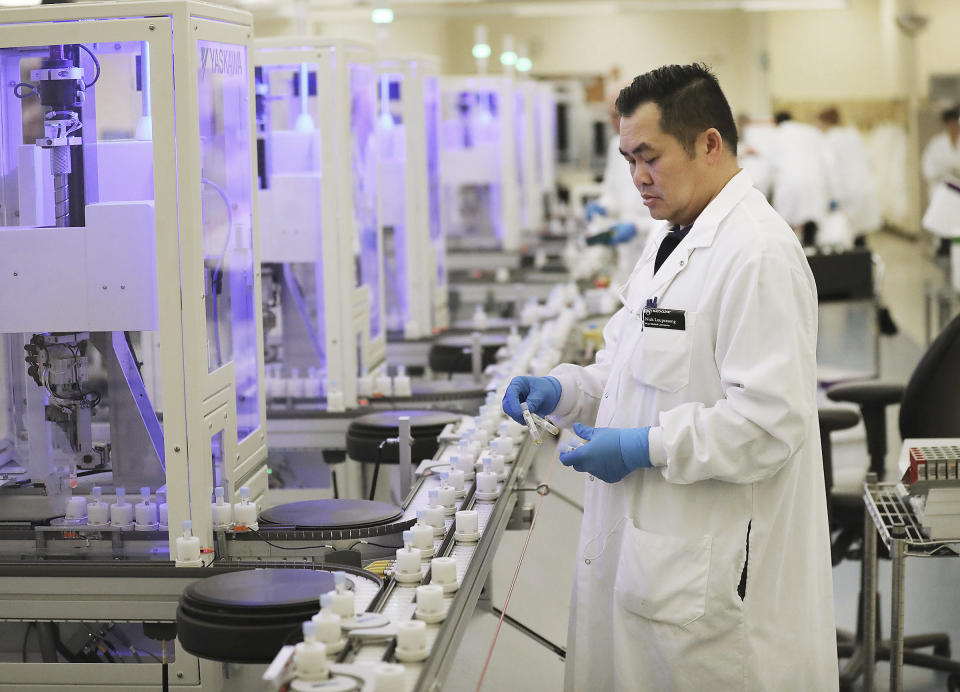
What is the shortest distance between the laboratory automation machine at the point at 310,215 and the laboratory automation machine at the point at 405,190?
1.10 meters

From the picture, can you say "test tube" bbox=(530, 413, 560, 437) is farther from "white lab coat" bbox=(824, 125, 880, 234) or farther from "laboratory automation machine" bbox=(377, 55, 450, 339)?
"white lab coat" bbox=(824, 125, 880, 234)

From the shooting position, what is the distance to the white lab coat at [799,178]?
10.7 m

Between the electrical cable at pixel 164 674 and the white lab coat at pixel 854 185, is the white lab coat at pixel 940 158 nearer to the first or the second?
the white lab coat at pixel 854 185

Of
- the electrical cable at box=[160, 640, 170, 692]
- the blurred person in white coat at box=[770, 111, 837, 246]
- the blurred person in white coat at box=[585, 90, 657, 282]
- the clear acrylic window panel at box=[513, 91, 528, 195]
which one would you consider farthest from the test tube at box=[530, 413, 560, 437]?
the blurred person in white coat at box=[770, 111, 837, 246]

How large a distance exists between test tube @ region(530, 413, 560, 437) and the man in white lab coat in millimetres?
11000

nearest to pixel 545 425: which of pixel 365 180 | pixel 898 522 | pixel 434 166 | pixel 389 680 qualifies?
pixel 389 680

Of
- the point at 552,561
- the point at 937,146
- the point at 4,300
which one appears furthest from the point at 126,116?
the point at 937,146

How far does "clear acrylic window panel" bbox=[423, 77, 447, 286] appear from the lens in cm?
537

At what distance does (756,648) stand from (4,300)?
1.58 metres

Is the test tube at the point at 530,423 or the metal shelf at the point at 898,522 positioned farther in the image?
the metal shelf at the point at 898,522

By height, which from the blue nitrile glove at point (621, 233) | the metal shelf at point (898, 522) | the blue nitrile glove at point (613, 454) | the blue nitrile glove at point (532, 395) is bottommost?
the metal shelf at point (898, 522)

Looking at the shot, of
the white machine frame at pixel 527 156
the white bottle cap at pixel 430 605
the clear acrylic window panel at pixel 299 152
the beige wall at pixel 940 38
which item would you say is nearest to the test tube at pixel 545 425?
the white bottle cap at pixel 430 605

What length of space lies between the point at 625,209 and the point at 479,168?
140cm

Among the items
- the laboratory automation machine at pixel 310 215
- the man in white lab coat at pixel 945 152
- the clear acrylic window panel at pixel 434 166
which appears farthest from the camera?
the man in white lab coat at pixel 945 152
